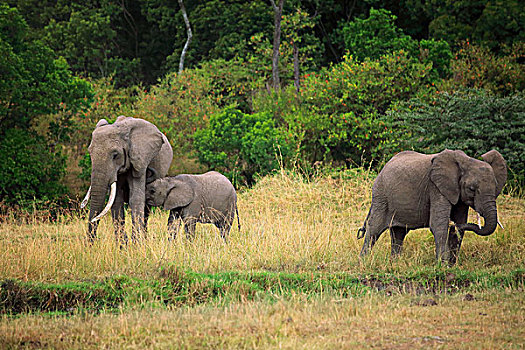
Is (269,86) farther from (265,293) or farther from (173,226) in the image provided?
(265,293)

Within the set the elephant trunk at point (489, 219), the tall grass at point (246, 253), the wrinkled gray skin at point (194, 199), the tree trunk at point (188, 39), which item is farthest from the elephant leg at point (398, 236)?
the tree trunk at point (188, 39)

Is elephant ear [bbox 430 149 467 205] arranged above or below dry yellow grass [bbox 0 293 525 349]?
above

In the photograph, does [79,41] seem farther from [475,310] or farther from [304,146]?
[475,310]

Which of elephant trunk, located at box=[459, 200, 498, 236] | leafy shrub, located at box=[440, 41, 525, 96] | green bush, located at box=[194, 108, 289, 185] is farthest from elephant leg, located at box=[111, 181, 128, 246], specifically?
leafy shrub, located at box=[440, 41, 525, 96]

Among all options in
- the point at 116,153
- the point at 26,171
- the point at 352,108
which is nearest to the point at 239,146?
the point at 352,108

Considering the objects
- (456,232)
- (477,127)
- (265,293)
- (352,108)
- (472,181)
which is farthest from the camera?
(352,108)

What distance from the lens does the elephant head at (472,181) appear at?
886cm

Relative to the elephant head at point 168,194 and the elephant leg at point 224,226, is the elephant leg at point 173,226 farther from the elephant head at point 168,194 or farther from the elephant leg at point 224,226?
the elephant leg at point 224,226

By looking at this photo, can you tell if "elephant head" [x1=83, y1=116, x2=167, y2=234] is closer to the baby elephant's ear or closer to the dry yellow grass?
the baby elephant's ear

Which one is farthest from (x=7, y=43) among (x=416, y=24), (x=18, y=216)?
(x=416, y=24)

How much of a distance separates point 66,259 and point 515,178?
42.2 feet

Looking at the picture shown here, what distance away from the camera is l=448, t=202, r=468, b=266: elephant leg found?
9.54 meters

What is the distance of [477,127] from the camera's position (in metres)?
17.5

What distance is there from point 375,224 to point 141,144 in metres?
4.18
